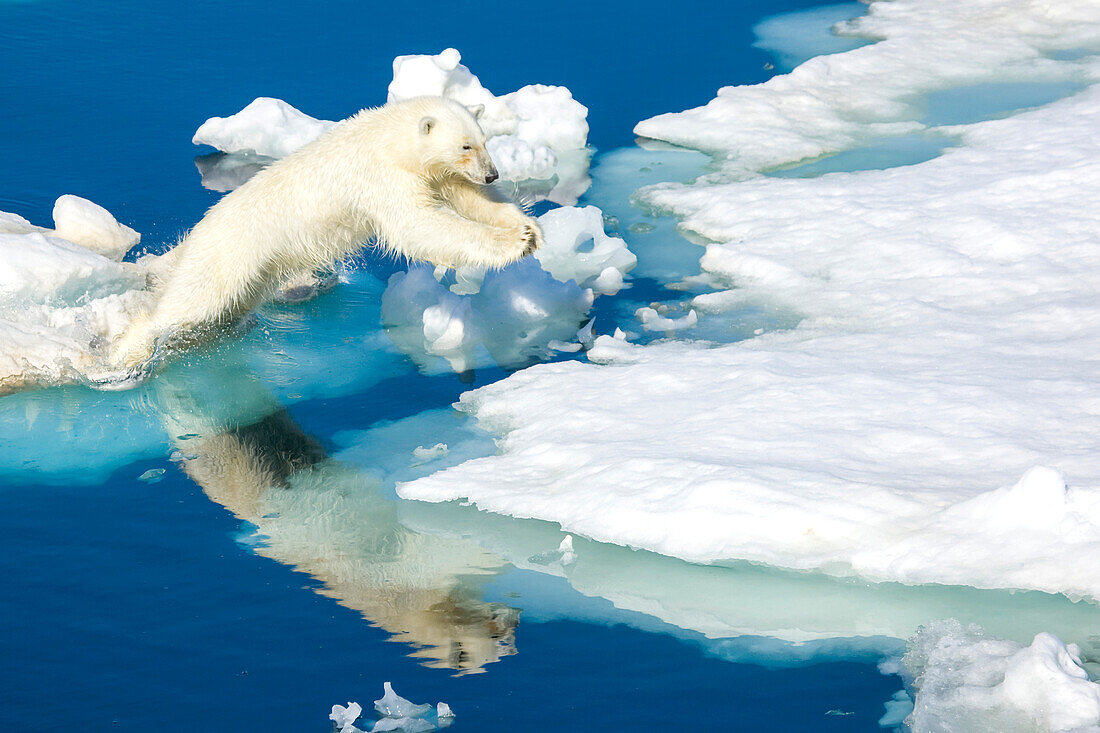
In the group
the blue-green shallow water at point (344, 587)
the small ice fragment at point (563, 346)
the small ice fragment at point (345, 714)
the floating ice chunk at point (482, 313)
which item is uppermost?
the floating ice chunk at point (482, 313)

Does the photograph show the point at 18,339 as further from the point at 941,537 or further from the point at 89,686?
the point at 941,537

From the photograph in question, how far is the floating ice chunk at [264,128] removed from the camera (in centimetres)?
744

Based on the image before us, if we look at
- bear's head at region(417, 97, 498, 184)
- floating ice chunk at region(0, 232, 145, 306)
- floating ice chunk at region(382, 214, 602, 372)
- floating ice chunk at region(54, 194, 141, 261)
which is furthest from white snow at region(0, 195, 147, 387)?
bear's head at region(417, 97, 498, 184)

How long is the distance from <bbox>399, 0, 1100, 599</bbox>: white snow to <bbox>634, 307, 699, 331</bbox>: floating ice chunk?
234 millimetres

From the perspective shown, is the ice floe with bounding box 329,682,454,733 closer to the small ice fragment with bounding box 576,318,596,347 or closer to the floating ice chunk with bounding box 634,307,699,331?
the small ice fragment with bounding box 576,318,596,347

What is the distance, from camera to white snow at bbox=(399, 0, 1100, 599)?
324 cm

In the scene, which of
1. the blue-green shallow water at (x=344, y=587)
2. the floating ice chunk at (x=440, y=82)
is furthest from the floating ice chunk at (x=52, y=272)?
the floating ice chunk at (x=440, y=82)

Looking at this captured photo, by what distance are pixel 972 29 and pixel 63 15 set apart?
8.47m

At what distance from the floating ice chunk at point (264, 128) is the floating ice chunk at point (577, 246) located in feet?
7.51

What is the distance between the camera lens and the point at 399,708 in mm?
2908

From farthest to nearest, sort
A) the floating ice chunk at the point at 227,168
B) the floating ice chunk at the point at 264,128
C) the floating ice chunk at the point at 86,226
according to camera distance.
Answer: the floating ice chunk at the point at 264,128
the floating ice chunk at the point at 227,168
the floating ice chunk at the point at 86,226

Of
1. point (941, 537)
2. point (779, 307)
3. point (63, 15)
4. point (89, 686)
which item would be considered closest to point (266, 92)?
point (63, 15)

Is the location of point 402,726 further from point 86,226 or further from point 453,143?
point 86,226

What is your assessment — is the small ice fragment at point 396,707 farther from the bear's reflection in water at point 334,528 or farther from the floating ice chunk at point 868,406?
the floating ice chunk at point 868,406
